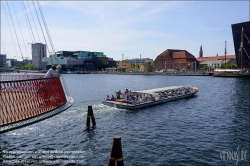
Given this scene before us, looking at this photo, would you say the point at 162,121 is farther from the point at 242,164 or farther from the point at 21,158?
the point at 21,158

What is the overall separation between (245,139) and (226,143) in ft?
7.35

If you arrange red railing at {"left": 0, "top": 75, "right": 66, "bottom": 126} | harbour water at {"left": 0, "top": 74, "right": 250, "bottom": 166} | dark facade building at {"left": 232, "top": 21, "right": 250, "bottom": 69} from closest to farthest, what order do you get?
red railing at {"left": 0, "top": 75, "right": 66, "bottom": 126} < harbour water at {"left": 0, "top": 74, "right": 250, "bottom": 166} < dark facade building at {"left": 232, "top": 21, "right": 250, "bottom": 69}

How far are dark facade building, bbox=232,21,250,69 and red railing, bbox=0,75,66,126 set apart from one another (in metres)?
128

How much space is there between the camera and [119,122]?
81.7 feet

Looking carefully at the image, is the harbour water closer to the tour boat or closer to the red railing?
the tour boat

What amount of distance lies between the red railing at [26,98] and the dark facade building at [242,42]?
128414mm

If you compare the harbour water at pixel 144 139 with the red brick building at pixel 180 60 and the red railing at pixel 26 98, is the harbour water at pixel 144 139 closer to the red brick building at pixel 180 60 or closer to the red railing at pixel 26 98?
the red railing at pixel 26 98

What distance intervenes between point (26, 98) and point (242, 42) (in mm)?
130456

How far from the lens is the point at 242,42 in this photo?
11912 centimetres

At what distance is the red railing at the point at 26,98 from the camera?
1028 cm

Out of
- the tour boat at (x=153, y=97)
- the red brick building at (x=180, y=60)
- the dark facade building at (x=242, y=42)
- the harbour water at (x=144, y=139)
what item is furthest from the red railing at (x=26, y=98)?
the red brick building at (x=180, y=60)

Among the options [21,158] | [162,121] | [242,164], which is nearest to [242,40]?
[162,121]

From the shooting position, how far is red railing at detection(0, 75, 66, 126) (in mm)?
10281

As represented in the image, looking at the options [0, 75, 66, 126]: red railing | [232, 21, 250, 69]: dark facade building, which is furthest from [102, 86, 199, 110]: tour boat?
[232, 21, 250, 69]: dark facade building
